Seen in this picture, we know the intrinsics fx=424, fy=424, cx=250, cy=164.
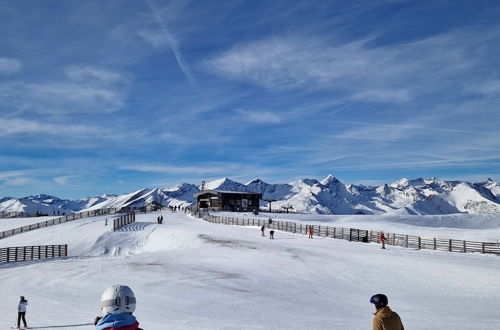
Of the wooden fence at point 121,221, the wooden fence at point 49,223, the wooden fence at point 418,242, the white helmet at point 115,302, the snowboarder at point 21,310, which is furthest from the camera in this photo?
the wooden fence at point 49,223

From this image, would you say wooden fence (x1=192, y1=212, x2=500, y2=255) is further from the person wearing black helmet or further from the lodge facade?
the lodge facade

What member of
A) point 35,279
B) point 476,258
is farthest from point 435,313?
point 35,279

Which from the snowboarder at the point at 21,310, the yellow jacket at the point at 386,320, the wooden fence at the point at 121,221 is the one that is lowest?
the snowboarder at the point at 21,310

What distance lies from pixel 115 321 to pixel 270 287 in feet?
73.5

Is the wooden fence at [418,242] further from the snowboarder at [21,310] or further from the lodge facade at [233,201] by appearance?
the lodge facade at [233,201]

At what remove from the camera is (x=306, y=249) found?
1602 inches

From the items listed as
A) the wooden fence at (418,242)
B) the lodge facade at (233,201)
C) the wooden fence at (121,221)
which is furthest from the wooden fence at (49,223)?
the wooden fence at (418,242)

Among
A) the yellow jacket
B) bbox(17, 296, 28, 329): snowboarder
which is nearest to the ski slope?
bbox(17, 296, 28, 329): snowboarder

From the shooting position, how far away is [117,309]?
13.8ft

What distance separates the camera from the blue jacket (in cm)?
398

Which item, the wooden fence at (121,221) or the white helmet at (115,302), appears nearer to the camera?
the white helmet at (115,302)

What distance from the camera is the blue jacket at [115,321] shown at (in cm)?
398

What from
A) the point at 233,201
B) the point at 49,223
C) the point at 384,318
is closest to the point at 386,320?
the point at 384,318

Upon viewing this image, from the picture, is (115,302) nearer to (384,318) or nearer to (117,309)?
(117,309)
